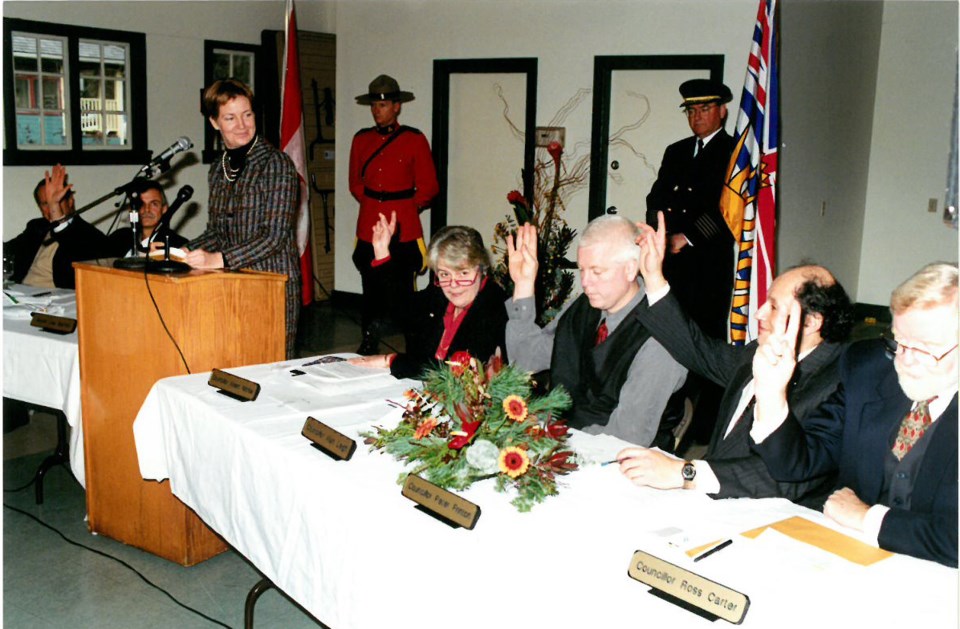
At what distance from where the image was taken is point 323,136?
8109mm

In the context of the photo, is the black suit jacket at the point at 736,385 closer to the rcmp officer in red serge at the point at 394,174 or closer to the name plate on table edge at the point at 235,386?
the name plate on table edge at the point at 235,386

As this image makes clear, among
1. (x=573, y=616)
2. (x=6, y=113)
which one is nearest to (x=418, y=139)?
(x=6, y=113)

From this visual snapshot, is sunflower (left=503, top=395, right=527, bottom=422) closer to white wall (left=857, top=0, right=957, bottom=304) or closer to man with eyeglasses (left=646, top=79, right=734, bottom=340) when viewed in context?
man with eyeglasses (left=646, top=79, right=734, bottom=340)

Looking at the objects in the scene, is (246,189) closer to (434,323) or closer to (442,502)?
(434,323)

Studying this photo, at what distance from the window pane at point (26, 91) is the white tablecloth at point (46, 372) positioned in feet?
10.1

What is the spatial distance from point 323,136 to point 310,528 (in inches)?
256

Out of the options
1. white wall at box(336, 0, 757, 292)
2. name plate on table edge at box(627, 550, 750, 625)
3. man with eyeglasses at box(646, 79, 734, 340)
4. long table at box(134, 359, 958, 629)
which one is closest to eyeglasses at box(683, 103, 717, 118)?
man with eyeglasses at box(646, 79, 734, 340)

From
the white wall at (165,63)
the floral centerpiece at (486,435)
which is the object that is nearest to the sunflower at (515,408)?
the floral centerpiece at (486,435)

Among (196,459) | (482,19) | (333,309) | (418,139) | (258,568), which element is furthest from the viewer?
(333,309)

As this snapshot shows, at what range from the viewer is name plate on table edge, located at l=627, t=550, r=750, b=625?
54.4 inches

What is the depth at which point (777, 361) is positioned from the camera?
1.72 m

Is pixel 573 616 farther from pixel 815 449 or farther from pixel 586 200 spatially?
pixel 586 200

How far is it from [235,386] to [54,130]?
4.61 m

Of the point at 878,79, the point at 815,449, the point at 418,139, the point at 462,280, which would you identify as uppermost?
the point at 878,79
